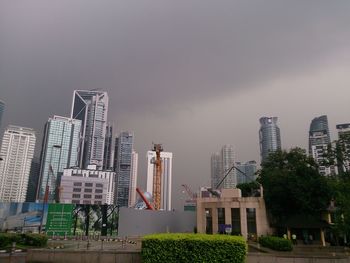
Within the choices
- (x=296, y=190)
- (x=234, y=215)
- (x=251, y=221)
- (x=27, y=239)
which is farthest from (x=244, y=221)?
(x=27, y=239)

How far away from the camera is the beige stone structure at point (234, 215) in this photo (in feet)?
171

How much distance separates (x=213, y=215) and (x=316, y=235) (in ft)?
58.4

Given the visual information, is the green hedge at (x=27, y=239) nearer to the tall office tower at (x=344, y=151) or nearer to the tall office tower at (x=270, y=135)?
the tall office tower at (x=344, y=151)

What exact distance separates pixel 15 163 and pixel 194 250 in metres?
178

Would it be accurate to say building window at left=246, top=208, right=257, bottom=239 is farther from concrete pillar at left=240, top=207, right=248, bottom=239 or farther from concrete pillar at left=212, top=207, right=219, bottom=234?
concrete pillar at left=212, top=207, right=219, bottom=234

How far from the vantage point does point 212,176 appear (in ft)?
650

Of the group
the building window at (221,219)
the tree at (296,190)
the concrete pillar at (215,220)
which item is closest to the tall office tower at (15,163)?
the concrete pillar at (215,220)

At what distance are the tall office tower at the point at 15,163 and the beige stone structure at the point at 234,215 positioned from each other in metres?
142

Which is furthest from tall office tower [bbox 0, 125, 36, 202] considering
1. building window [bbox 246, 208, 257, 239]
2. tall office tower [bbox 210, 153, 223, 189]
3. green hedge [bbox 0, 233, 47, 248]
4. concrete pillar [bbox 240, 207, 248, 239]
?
green hedge [bbox 0, 233, 47, 248]

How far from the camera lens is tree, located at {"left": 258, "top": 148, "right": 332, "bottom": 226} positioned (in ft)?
149

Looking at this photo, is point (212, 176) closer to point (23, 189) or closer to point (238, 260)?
point (23, 189)

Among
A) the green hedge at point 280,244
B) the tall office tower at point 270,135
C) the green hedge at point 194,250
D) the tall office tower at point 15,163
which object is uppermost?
the tall office tower at point 270,135

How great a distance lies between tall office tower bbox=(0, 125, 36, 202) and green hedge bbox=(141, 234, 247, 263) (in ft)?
569

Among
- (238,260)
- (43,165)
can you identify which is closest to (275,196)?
(238,260)
